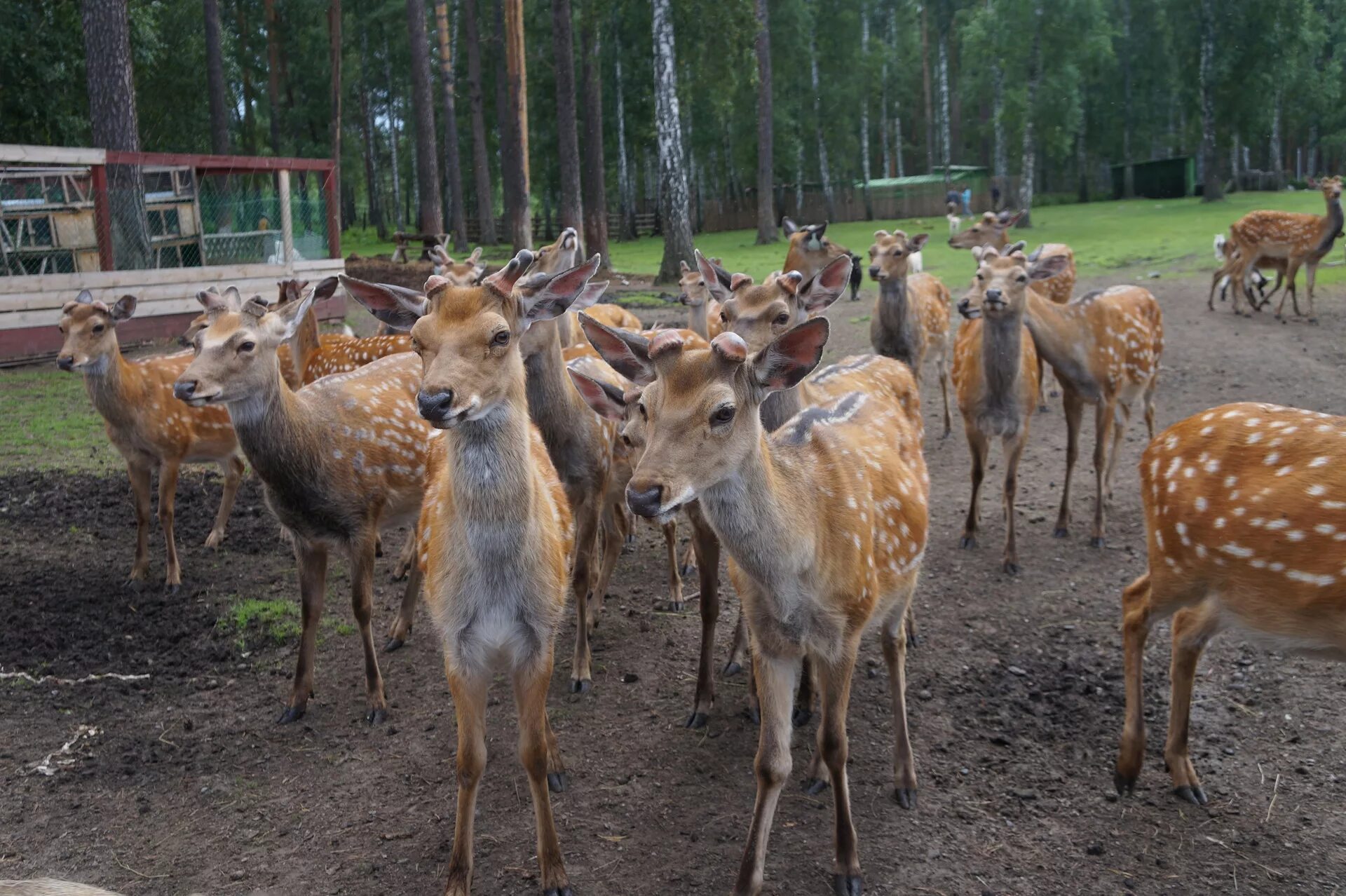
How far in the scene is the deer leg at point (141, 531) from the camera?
6.50 meters

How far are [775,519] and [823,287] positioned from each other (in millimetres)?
2703

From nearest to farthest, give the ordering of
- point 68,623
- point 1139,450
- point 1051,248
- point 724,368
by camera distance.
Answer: point 724,368 < point 68,623 < point 1051,248 < point 1139,450

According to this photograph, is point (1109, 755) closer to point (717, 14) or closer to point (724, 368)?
point (724, 368)

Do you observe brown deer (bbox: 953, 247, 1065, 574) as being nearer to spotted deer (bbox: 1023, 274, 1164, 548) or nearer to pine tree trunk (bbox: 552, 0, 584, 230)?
spotted deer (bbox: 1023, 274, 1164, 548)

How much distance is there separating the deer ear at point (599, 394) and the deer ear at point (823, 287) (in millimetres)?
2095

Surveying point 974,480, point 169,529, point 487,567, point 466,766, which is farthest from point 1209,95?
point 466,766

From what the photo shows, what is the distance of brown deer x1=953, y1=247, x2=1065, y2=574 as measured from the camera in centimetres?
694

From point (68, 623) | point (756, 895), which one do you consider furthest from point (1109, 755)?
point (68, 623)

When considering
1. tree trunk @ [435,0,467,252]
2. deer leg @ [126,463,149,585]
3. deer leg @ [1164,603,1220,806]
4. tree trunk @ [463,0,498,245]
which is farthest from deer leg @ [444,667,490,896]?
tree trunk @ [463,0,498,245]

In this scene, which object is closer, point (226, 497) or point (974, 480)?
point (974, 480)

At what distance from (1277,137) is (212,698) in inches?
1843

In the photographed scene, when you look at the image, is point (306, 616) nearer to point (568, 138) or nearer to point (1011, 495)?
point (1011, 495)

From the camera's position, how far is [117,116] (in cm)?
1395

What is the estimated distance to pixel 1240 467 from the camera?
398cm
